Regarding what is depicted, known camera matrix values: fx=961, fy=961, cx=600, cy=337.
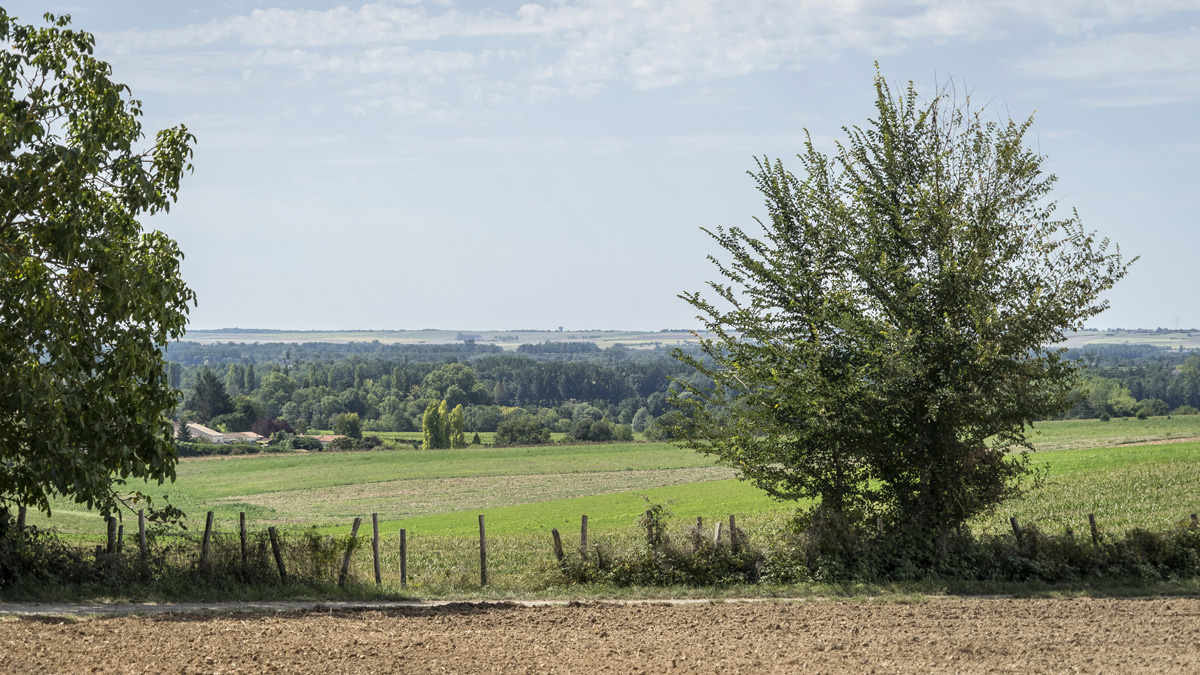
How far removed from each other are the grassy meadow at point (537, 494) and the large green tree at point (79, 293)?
18.7 feet

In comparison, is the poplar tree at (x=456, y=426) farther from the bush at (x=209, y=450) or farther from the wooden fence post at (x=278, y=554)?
the wooden fence post at (x=278, y=554)

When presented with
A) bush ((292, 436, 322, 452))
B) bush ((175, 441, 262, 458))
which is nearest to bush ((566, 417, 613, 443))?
bush ((292, 436, 322, 452))

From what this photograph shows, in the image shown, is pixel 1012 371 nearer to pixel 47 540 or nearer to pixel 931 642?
pixel 931 642

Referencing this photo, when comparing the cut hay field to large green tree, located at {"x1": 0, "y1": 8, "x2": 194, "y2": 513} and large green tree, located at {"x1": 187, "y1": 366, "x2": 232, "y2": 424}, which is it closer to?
large green tree, located at {"x1": 0, "y1": 8, "x2": 194, "y2": 513}

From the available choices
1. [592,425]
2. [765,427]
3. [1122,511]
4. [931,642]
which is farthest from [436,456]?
[931,642]

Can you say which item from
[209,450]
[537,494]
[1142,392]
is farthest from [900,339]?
[1142,392]

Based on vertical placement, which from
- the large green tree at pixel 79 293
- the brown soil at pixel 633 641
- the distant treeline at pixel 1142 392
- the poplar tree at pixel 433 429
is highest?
the large green tree at pixel 79 293

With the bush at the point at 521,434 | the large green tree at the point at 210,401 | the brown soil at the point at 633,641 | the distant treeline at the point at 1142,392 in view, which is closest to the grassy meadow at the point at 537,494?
the brown soil at the point at 633,641

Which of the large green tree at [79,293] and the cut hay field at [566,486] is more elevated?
the large green tree at [79,293]

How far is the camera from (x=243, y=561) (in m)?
17.4

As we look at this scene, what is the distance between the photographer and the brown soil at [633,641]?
431 inches

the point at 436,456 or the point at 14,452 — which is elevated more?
the point at 14,452

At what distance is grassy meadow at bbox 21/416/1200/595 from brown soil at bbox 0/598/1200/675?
386 cm

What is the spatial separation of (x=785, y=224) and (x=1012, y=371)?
5567 millimetres
